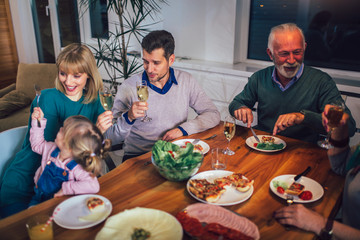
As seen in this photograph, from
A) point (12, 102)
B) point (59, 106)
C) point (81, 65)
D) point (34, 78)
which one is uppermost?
point (81, 65)

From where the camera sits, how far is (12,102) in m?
3.32

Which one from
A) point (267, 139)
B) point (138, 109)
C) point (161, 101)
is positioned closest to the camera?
point (138, 109)

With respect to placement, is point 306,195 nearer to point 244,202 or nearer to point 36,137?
point 244,202

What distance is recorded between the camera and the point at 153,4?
3.44m

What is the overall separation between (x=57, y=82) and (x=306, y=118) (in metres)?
1.46

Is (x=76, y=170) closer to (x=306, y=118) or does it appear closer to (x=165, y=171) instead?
(x=165, y=171)

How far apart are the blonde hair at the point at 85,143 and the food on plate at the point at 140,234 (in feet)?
1.16

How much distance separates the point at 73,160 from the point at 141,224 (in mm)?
479

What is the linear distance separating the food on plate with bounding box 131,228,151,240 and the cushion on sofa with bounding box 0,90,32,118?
9.06 feet

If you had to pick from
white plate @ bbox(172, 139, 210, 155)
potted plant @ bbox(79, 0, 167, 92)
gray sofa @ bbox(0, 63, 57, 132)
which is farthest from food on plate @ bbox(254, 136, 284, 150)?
gray sofa @ bbox(0, 63, 57, 132)

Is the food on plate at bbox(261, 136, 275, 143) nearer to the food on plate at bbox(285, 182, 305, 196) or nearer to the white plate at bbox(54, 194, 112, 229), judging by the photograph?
the food on plate at bbox(285, 182, 305, 196)

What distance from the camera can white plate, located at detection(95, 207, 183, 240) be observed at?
41.1 inches

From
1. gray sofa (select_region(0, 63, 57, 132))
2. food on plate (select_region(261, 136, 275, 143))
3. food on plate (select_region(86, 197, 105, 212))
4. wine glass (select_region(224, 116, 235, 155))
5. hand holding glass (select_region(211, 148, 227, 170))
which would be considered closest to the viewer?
food on plate (select_region(86, 197, 105, 212))

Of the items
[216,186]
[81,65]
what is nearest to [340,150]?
[216,186]
